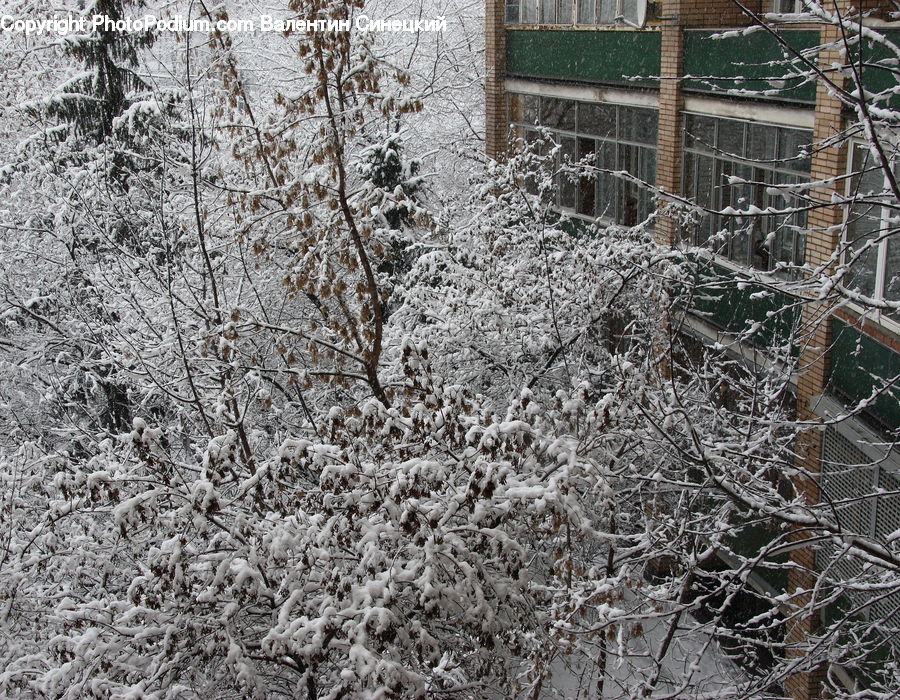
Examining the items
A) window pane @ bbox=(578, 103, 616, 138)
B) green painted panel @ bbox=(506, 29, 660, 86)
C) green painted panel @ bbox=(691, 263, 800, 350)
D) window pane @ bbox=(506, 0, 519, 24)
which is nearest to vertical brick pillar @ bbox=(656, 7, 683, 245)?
green painted panel @ bbox=(506, 29, 660, 86)

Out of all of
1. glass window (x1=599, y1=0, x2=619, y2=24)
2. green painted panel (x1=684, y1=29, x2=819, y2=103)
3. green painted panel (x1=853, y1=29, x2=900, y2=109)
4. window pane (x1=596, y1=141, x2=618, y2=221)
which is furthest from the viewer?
window pane (x1=596, y1=141, x2=618, y2=221)

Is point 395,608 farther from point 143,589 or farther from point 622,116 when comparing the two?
point 622,116

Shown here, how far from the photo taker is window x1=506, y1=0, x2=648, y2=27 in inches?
565

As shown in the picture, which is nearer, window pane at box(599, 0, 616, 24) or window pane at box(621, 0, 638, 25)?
window pane at box(621, 0, 638, 25)

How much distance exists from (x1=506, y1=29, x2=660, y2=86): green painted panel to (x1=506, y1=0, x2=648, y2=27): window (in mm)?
249

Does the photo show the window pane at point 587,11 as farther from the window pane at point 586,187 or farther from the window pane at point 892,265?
the window pane at point 892,265

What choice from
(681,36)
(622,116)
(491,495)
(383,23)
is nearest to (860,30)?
(491,495)

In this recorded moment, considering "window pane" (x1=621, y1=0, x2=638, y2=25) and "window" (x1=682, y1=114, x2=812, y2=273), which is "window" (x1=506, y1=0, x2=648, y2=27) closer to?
"window pane" (x1=621, y1=0, x2=638, y2=25)

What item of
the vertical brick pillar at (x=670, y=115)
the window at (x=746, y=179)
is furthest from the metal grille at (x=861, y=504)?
the vertical brick pillar at (x=670, y=115)

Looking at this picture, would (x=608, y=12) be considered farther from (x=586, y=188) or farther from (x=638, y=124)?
(x=586, y=188)

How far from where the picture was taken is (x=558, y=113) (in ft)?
57.9

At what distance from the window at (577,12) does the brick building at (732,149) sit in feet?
0.13

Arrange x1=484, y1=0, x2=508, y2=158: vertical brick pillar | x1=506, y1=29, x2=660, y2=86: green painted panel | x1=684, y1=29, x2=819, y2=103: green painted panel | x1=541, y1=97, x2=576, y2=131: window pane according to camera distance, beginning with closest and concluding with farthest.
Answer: x1=684, y1=29, x2=819, y2=103: green painted panel, x1=506, y1=29, x2=660, y2=86: green painted panel, x1=541, y1=97, x2=576, y2=131: window pane, x1=484, y1=0, x2=508, y2=158: vertical brick pillar

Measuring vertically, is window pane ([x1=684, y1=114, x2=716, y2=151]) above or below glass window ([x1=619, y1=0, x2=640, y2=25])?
below
